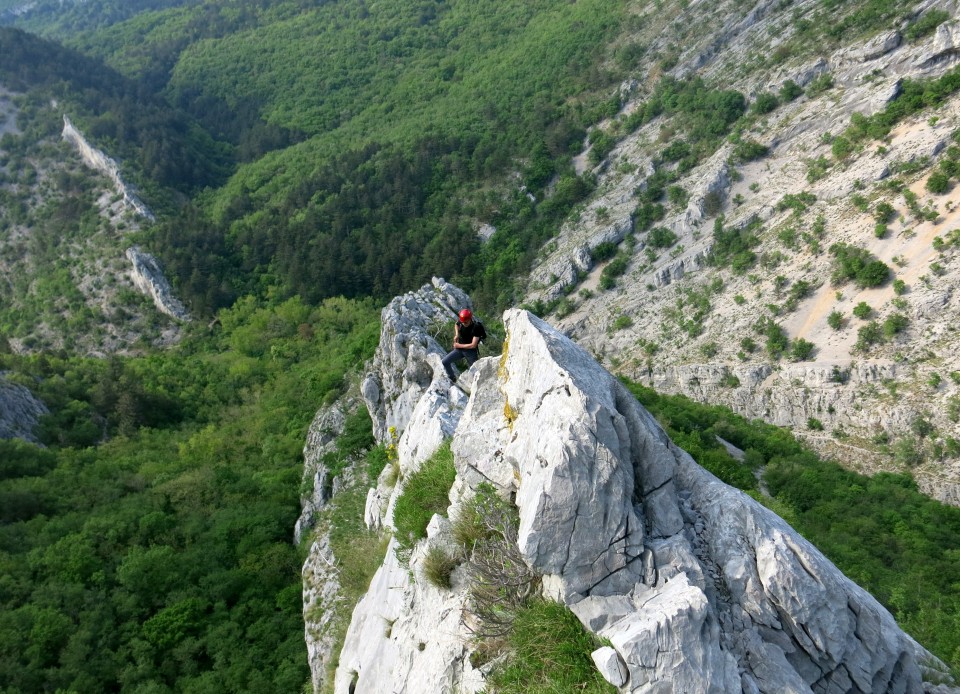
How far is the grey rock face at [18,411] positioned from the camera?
105 feet

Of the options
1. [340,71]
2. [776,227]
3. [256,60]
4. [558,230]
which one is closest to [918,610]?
[776,227]

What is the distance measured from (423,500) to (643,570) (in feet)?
11.4

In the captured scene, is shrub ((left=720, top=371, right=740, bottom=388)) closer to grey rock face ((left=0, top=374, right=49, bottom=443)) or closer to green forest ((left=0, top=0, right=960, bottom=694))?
green forest ((left=0, top=0, right=960, bottom=694))

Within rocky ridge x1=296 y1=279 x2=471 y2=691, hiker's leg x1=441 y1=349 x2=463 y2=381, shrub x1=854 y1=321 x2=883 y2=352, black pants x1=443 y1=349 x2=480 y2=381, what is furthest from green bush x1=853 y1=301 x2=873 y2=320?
hiker's leg x1=441 y1=349 x2=463 y2=381

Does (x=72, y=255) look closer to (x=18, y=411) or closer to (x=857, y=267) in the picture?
(x=18, y=411)

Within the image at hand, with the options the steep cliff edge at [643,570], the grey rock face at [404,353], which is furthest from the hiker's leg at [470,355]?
the steep cliff edge at [643,570]

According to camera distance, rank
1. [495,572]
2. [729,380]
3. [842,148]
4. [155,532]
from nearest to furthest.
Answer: [495,572] < [155,532] < [729,380] < [842,148]

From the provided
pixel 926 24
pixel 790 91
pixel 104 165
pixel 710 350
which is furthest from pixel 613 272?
pixel 104 165

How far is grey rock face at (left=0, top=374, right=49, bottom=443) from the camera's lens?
32.1 m

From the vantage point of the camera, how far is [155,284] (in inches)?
2251

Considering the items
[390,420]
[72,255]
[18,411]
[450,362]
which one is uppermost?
[72,255]

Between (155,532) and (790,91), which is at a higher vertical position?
(155,532)

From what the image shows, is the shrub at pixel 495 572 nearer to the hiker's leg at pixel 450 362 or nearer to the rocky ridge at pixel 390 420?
the rocky ridge at pixel 390 420

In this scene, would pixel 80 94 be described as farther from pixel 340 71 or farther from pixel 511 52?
pixel 511 52
